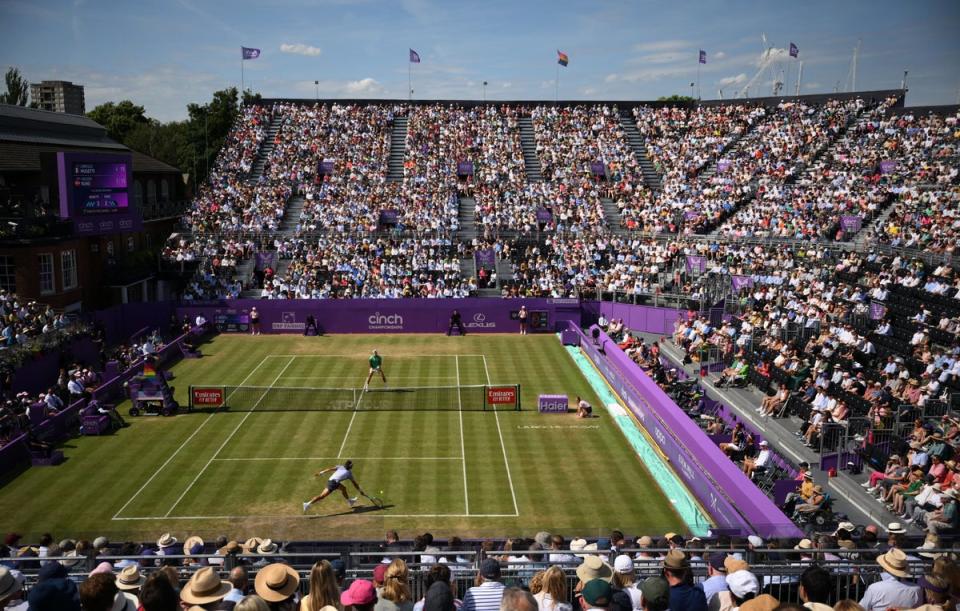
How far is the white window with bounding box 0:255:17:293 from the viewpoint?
34.6m

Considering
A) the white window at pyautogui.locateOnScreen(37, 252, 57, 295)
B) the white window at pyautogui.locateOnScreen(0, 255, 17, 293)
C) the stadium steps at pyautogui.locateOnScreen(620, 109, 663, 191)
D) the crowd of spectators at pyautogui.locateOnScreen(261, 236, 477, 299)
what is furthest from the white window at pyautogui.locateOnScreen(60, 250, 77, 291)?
the stadium steps at pyautogui.locateOnScreen(620, 109, 663, 191)

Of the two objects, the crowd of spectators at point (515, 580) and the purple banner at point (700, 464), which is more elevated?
the crowd of spectators at point (515, 580)

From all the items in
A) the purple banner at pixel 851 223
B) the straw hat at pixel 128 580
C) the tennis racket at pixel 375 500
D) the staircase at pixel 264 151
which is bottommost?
the tennis racket at pixel 375 500

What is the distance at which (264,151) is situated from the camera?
60281mm

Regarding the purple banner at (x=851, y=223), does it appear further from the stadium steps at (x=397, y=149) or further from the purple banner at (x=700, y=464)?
the stadium steps at (x=397, y=149)

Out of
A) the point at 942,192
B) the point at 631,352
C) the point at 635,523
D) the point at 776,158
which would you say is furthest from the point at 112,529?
the point at 776,158

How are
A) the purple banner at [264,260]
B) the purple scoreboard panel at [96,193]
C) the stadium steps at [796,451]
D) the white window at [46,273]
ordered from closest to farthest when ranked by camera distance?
the stadium steps at [796,451] < the purple scoreboard panel at [96,193] < the white window at [46,273] < the purple banner at [264,260]

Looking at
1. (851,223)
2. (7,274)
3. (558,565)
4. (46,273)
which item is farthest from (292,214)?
(558,565)

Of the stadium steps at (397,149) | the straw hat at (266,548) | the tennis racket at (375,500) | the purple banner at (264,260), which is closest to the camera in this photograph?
the straw hat at (266,548)

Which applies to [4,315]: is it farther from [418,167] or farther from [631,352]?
[418,167]

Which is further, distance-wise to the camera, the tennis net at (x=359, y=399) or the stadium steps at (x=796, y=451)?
the tennis net at (x=359, y=399)

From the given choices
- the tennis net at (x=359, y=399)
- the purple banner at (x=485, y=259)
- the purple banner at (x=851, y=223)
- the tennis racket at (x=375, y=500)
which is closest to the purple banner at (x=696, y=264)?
the purple banner at (x=851, y=223)

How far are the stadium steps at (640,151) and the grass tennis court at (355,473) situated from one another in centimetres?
3031

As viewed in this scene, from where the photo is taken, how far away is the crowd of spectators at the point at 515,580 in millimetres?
6520
